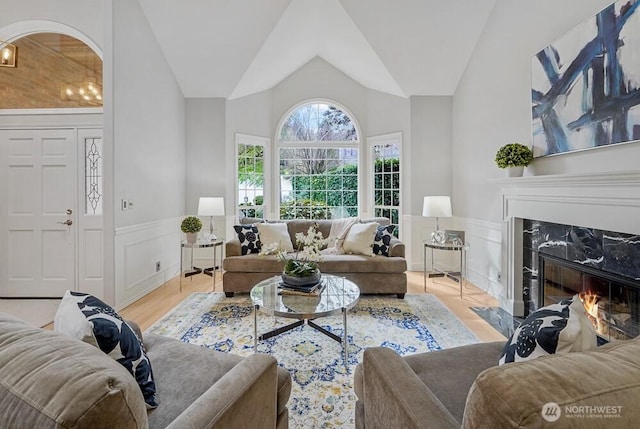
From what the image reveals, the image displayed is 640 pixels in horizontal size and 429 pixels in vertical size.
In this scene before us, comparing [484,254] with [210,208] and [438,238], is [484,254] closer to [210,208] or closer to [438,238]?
[438,238]

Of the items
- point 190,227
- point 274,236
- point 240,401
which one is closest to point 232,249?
point 274,236

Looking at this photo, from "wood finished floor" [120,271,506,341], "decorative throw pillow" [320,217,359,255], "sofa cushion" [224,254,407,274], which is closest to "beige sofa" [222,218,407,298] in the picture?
"sofa cushion" [224,254,407,274]

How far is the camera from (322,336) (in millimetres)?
2680

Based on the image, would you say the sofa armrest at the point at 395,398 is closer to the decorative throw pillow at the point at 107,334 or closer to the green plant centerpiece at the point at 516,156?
the decorative throw pillow at the point at 107,334

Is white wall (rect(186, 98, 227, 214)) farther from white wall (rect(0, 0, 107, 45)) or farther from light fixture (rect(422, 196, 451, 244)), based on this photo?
light fixture (rect(422, 196, 451, 244))

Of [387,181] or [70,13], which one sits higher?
[70,13]

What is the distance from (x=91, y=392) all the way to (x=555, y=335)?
123 centimetres

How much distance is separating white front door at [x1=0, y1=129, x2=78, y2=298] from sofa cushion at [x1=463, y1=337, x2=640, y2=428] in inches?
168

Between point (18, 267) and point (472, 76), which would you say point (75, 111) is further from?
point (472, 76)

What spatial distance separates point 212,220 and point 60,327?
13.2 ft

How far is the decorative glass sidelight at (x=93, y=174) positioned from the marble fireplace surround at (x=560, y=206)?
4334 mm

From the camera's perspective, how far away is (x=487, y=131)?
12.4ft

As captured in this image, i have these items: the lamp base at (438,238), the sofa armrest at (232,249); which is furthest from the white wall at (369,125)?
the sofa armrest at (232,249)

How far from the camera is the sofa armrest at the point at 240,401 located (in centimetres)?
91
